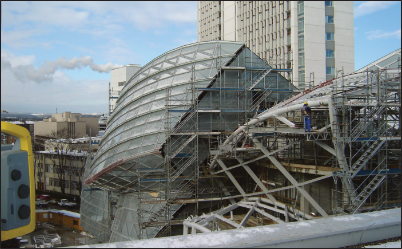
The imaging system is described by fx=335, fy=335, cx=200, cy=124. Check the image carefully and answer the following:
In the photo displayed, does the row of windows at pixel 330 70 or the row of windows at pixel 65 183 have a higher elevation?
the row of windows at pixel 330 70

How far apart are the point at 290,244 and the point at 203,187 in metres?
15.2

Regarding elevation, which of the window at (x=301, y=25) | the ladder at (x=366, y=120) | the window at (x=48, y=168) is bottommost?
Result: the window at (x=48, y=168)

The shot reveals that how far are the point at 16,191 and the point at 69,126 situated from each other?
68.4m

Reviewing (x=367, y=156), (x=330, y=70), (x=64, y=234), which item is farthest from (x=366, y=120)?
(x=330, y=70)

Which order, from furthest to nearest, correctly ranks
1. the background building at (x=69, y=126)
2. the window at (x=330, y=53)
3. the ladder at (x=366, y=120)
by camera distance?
the background building at (x=69, y=126) < the window at (x=330, y=53) < the ladder at (x=366, y=120)

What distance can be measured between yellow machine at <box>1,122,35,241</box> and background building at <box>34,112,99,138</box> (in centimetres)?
6374

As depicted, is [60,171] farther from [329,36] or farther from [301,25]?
[329,36]

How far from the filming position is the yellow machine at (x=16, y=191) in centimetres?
609

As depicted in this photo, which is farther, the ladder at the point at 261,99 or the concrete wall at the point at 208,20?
the concrete wall at the point at 208,20

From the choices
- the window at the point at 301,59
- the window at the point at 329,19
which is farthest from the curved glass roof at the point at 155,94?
the window at the point at 329,19

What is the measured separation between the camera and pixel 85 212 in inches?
1078

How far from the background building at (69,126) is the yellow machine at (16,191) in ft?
209

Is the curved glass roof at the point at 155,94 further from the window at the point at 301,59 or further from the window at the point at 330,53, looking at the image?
the window at the point at 330,53

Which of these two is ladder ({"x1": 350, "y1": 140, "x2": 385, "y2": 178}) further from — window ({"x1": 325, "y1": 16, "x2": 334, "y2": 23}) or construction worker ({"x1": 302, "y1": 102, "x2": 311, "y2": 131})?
window ({"x1": 325, "y1": 16, "x2": 334, "y2": 23})
